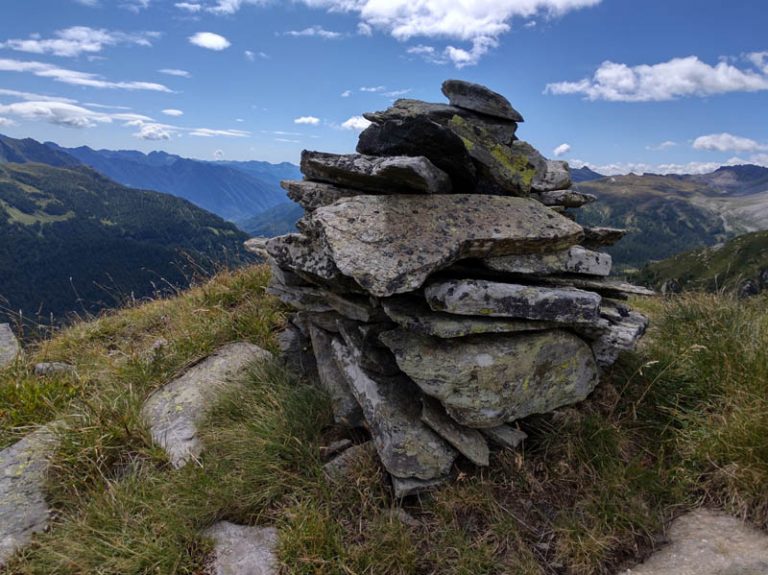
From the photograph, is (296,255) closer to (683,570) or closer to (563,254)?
(563,254)

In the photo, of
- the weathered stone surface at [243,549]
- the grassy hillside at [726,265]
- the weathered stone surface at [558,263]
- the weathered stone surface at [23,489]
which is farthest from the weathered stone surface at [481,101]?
the grassy hillside at [726,265]

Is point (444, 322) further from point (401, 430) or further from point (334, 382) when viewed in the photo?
point (334, 382)

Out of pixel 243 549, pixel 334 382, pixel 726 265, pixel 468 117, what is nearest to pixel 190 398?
pixel 334 382

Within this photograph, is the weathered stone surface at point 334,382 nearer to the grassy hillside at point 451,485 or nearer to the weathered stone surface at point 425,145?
the grassy hillside at point 451,485

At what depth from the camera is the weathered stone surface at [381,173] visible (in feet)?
19.3

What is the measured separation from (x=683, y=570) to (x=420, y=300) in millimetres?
3698

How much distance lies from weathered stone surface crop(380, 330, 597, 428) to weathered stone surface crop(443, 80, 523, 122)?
4112 millimetres

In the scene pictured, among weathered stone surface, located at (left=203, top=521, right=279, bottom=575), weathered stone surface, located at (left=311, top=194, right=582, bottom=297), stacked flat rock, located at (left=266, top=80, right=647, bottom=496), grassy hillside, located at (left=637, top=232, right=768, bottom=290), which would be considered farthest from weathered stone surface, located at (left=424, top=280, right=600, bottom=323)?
grassy hillside, located at (left=637, top=232, right=768, bottom=290)

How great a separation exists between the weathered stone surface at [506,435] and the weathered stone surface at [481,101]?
519 cm

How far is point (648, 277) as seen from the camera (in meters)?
184

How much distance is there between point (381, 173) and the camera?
6000 mm

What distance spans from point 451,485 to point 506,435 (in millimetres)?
886

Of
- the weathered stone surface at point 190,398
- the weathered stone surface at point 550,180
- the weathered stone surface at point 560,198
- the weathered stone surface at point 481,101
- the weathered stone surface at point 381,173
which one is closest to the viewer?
the weathered stone surface at point 381,173

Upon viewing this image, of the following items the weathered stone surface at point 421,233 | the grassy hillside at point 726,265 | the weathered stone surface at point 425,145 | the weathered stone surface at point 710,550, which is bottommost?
the grassy hillside at point 726,265
